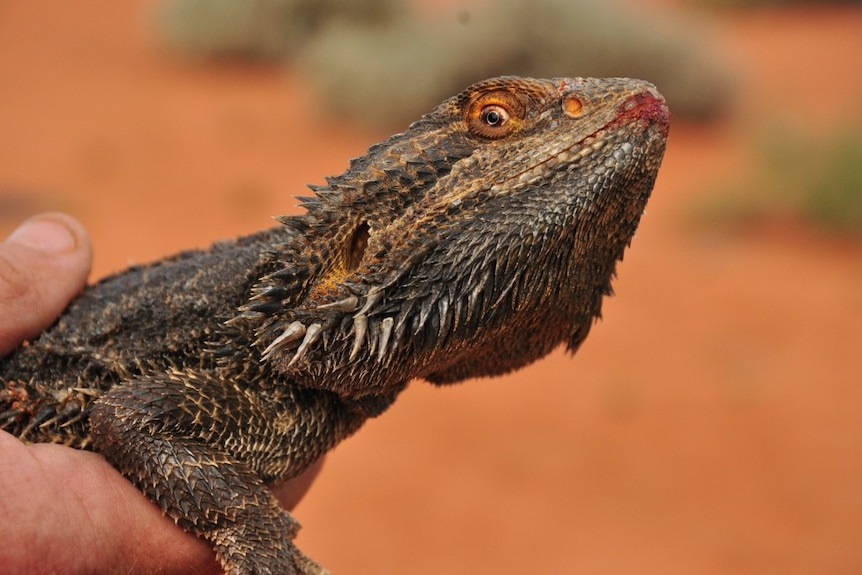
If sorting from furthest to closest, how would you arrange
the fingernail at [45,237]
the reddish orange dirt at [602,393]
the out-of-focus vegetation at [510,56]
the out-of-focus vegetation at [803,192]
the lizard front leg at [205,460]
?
the out-of-focus vegetation at [510,56]
the out-of-focus vegetation at [803,192]
the reddish orange dirt at [602,393]
the fingernail at [45,237]
the lizard front leg at [205,460]

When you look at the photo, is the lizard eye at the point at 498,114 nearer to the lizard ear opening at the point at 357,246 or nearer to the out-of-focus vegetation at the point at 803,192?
the lizard ear opening at the point at 357,246

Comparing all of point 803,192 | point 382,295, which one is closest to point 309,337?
point 382,295

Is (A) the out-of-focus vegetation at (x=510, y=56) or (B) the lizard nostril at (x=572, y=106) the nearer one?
(B) the lizard nostril at (x=572, y=106)

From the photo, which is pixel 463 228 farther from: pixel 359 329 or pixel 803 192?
pixel 803 192

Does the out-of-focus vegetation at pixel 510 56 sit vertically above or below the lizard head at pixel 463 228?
above

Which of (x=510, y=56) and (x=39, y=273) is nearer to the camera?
(x=39, y=273)

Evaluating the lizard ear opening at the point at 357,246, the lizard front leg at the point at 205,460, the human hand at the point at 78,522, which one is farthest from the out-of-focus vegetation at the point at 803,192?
the human hand at the point at 78,522
